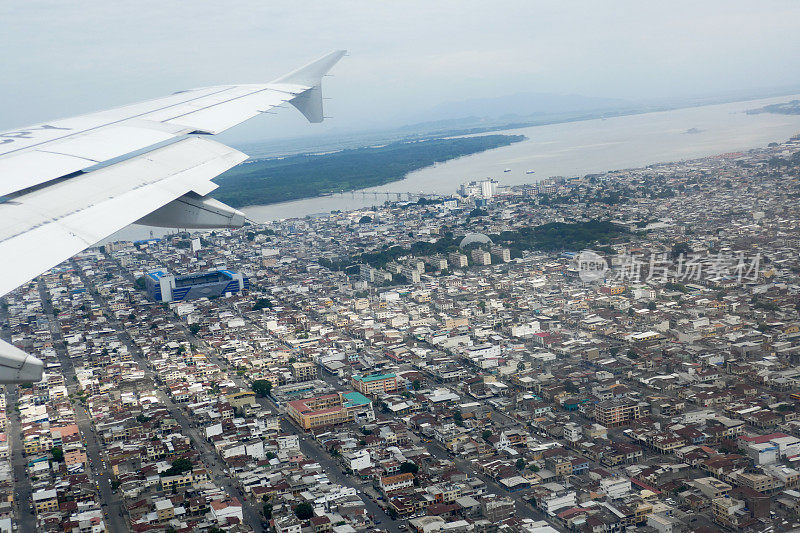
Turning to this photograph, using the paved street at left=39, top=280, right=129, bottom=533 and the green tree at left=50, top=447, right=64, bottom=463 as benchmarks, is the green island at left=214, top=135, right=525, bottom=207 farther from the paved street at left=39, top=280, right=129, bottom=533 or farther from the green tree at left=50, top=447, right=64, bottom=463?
the green tree at left=50, top=447, right=64, bottom=463

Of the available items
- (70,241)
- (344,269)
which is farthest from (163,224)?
(344,269)

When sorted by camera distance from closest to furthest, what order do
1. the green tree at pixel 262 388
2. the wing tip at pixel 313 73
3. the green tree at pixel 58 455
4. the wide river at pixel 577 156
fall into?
the wing tip at pixel 313 73 < the green tree at pixel 58 455 < the green tree at pixel 262 388 < the wide river at pixel 577 156

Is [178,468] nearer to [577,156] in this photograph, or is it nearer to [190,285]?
[190,285]

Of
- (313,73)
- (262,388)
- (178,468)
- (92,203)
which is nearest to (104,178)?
(92,203)

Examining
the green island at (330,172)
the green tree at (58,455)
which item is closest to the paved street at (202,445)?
the green tree at (58,455)

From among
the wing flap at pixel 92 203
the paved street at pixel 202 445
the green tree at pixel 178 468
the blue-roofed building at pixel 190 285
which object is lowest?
the paved street at pixel 202 445

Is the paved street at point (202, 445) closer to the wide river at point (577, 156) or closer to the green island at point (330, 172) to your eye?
the wide river at point (577, 156)

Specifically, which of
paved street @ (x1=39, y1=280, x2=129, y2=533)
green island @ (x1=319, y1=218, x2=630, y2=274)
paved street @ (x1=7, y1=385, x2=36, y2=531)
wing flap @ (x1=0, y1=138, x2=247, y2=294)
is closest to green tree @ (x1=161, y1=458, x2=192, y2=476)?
paved street @ (x1=39, y1=280, x2=129, y2=533)
